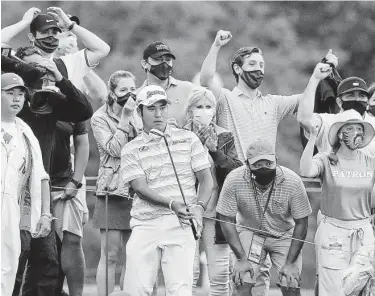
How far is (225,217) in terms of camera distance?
1055 cm

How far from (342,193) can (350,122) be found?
0.53m

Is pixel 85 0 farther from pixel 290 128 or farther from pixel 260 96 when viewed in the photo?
pixel 260 96

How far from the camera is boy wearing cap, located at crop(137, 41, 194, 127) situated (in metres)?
10.9

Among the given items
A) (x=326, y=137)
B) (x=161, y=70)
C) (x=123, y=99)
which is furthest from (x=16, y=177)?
(x=326, y=137)

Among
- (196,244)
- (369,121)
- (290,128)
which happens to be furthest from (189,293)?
(290,128)

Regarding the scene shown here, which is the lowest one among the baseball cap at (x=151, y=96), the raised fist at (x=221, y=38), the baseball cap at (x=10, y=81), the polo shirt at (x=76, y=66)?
the baseball cap at (x=151, y=96)

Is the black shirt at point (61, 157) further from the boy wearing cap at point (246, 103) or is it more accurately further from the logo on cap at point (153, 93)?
the boy wearing cap at point (246, 103)

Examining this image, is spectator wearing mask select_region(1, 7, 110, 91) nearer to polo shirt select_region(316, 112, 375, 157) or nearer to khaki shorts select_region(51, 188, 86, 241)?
khaki shorts select_region(51, 188, 86, 241)

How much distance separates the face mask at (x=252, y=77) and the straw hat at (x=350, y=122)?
69cm

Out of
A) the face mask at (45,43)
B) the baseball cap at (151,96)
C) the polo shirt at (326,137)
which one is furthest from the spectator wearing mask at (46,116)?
the polo shirt at (326,137)

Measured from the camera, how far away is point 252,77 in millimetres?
11133

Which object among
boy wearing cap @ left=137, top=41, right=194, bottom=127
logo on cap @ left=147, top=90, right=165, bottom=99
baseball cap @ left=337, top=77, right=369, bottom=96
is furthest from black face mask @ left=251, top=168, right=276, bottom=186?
baseball cap @ left=337, top=77, right=369, bottom=96

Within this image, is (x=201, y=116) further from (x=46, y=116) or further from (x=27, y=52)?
(x=27, y=52)

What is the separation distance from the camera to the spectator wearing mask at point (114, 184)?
10.8 m
